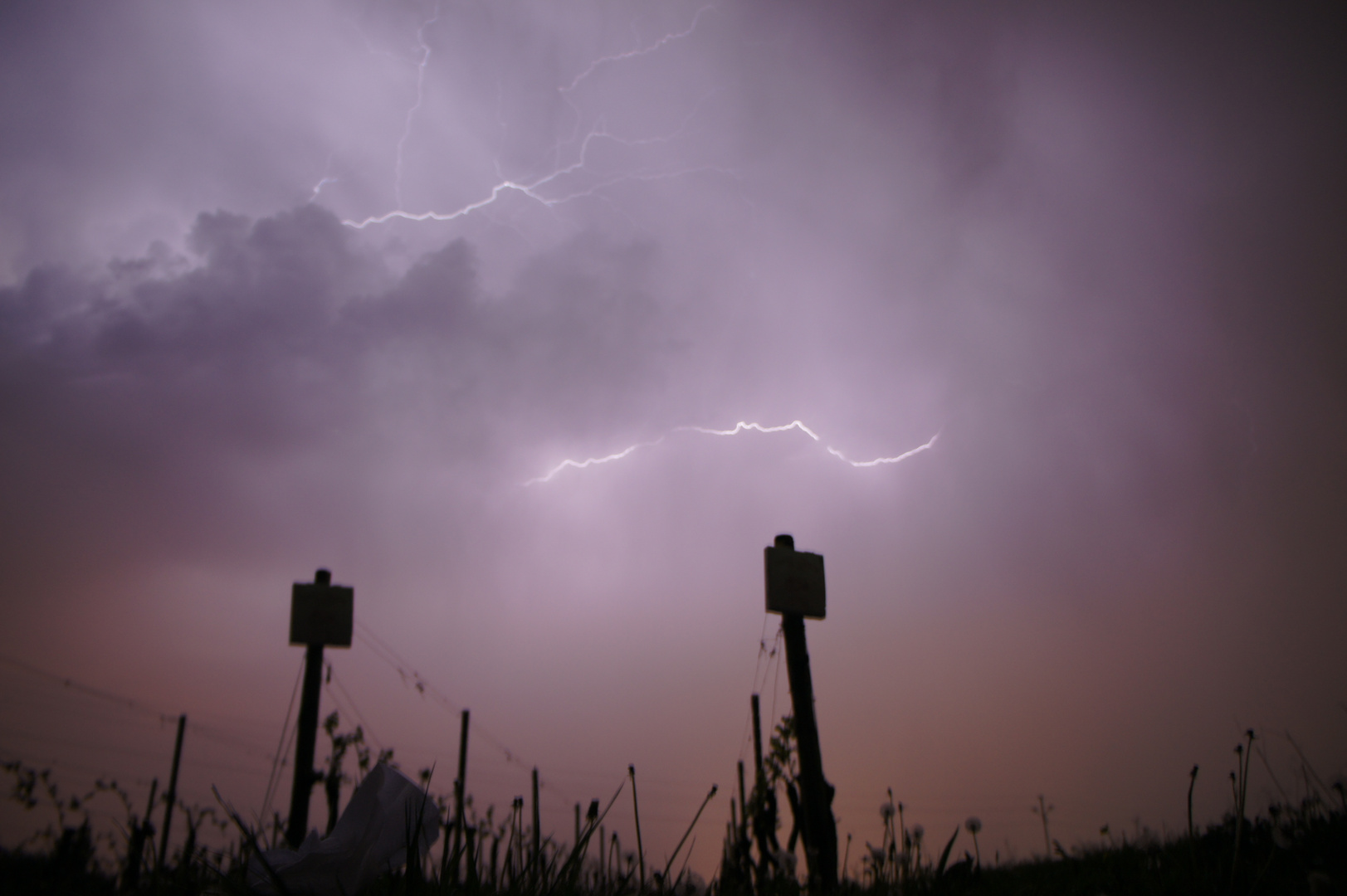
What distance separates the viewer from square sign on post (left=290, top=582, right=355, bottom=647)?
417 inches

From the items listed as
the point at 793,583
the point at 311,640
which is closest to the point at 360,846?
the point at 793,583

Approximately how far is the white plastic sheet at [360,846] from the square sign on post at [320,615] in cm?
1026

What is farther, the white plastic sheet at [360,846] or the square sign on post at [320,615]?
the square sign on post at [320,615]

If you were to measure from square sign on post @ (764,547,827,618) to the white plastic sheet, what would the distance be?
22.7ft

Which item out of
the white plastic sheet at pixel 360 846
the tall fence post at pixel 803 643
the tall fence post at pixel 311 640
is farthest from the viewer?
the tall fence post at pixel 311 640

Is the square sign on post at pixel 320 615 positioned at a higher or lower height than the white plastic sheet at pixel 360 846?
higher

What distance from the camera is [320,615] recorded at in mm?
10734

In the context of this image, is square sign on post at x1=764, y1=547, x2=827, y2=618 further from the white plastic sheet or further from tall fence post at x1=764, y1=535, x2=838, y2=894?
the white plastic sheet

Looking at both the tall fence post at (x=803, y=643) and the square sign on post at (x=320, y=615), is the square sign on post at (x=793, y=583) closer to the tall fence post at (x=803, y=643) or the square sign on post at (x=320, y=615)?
the tall fence post at (x=803, y=643)

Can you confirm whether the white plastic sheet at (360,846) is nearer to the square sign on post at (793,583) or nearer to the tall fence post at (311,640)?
the square sign on post at (793,583)

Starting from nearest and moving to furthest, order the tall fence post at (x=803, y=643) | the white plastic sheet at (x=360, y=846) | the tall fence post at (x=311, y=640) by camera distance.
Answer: the white plastic sheet at (x=360, y=846) → the tall fence post at (x=803, y=643) → the tall fence post at (x=311, y=640)

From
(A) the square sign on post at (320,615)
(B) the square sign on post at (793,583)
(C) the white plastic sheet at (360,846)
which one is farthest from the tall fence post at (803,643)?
(A) the square sign on post at (320,615)

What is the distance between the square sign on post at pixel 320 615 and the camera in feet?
34.8

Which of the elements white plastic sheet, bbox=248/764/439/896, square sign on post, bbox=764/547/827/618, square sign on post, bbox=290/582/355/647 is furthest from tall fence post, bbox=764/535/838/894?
square sign on post, bbox=290/582/355/647
